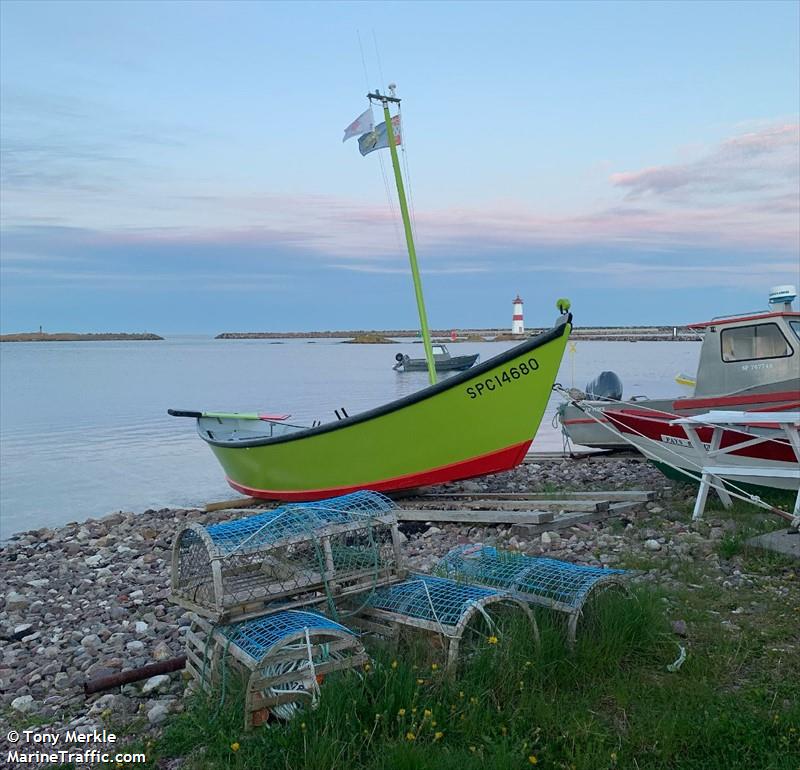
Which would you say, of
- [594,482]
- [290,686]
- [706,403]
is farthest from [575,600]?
[594,482]

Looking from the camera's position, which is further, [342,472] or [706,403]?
[342,472]

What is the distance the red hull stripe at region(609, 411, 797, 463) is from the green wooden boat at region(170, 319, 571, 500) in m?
1.23

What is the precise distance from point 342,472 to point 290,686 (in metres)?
8.07

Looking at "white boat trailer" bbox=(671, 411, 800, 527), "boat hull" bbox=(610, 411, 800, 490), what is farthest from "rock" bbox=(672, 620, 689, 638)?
"boat hull" bbox=(610, 411, 800, 490)

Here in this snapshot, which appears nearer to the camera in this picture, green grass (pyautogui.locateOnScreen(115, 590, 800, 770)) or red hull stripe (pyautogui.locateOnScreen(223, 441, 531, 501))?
green grass (pyautogui.locateOnScreen(115, 590, 800, 770))

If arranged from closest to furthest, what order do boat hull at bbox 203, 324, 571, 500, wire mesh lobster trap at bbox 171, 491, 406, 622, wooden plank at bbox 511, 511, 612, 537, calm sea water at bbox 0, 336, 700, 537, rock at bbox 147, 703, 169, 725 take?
rock at bbox 147, 703, 169, 725 → wire mesh lobster trap at bbox 171, 491, 406, 622 → wooden plank at bbox 511, 511, 612, 537 → boat hull at bbox 203, 324, 571, 500 → calm sea water at bbox 0, 336, 700, 537

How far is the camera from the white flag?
13863 mm

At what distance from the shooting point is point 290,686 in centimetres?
463

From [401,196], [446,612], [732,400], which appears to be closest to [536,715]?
[446,612]

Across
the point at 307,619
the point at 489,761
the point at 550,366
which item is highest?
the point at 550,366

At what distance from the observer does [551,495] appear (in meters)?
11.6

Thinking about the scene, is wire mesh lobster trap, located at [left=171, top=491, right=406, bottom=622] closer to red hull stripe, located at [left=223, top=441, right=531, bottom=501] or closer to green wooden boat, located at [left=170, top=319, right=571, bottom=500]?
green wooden boat, located at [left=170, top=319, right=571, bottom=500]

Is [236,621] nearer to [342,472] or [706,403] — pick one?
[342,472]

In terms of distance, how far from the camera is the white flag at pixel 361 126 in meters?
13.9
